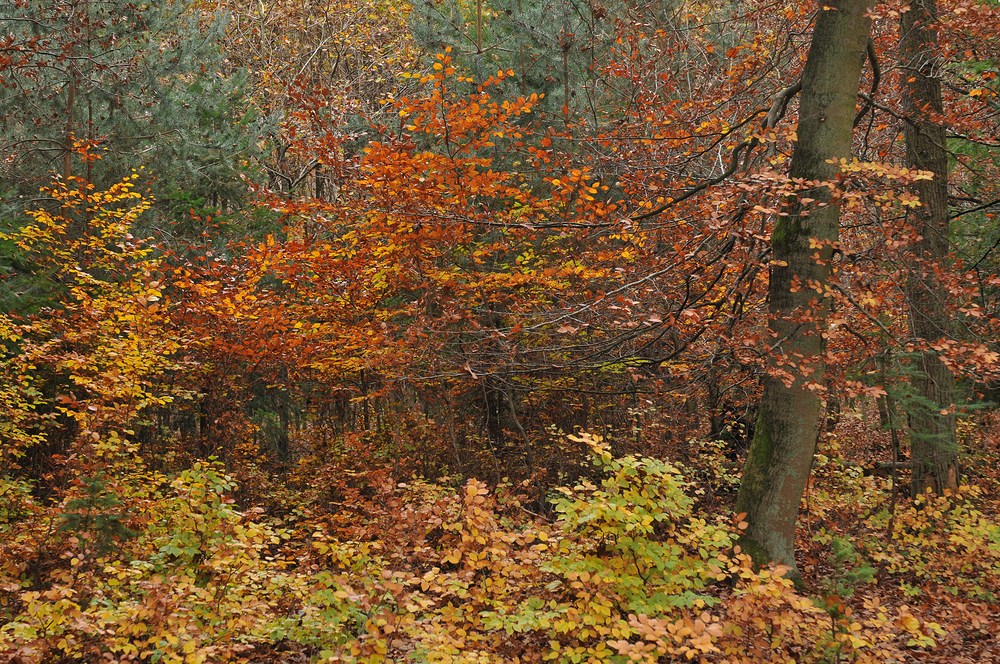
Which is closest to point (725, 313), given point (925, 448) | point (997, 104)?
point (925, 448)

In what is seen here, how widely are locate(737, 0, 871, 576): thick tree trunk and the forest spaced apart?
3 centimetres

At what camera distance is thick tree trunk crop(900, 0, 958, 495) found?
7758 millimetres

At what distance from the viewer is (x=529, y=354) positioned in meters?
9.73

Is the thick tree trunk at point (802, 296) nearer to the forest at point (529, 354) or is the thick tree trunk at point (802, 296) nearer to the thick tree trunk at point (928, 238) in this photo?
the forest at point (529, 354)

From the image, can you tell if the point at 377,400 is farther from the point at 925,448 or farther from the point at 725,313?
the point at 925,448

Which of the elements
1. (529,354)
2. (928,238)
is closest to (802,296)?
(928,238)

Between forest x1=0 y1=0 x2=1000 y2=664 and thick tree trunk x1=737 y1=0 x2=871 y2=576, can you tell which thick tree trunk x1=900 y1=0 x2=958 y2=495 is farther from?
thick tree trunk x1=737 y1=0 x2=871 y2=576

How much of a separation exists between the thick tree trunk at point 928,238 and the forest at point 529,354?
4cm

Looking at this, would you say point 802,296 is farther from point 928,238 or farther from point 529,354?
point 529,354

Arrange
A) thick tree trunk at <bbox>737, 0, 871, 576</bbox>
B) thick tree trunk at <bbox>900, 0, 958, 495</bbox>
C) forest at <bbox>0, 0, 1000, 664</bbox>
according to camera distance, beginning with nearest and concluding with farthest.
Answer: forest at <bbox>0, 0, 1000, 664</bbox> < thick tree trunk at <bbox>737, 0, 871, 576</bbox> < thick tree trunk at <bbox>900, 0, 958, 495</bbox>

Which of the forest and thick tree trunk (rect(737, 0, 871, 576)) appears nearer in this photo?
the forest

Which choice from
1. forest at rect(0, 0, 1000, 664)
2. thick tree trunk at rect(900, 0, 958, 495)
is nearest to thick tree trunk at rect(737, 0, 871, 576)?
forest at rect(0, 0, 1000, 664)

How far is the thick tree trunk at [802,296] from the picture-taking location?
5734 mm

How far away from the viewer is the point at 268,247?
9375mm
